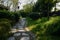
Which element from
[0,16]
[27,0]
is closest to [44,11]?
[0,16]

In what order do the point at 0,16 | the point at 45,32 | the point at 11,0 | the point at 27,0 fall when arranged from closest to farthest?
the point at 45,32 → the point at 0,16 → the point at 11,0 → the point at 27,0

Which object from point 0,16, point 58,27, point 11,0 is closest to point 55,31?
point 58,27

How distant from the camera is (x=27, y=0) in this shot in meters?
58.9

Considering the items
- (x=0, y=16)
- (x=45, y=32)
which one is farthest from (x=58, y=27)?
(x=0, y=16)

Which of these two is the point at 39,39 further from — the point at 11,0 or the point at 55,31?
the point at 11,0

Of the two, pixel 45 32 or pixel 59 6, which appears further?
pixel 59 6

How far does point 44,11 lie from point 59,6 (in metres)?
3.47

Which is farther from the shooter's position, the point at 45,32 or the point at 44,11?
the point at 44,11

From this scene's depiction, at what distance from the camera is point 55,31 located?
11.0m

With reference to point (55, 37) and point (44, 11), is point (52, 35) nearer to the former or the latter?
point (55, 37)

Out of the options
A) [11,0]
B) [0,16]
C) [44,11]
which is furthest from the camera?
[11,0]

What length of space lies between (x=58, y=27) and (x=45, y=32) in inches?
46.6

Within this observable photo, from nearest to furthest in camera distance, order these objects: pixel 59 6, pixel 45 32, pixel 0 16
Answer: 1. pixel 45 32
2. pixel 0 16
3. pixel 59 6

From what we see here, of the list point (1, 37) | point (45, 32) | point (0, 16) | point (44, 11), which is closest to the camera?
point (1, 37)
